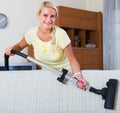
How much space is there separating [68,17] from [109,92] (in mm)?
3360

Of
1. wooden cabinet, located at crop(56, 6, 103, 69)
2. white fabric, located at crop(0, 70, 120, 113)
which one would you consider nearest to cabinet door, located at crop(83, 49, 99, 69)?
wooden cabinet, located at crop(56, 6, 103, 69)

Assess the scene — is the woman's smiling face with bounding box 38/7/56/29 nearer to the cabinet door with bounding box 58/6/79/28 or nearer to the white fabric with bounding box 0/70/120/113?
the white fabric with bounding box 0/70/120/113

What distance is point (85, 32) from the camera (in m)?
5.50

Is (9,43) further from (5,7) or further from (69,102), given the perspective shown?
(69,102)

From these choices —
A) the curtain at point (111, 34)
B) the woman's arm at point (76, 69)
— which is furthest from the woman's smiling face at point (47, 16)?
the curtain at point (111, 34)

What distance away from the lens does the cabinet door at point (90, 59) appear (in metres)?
5.20

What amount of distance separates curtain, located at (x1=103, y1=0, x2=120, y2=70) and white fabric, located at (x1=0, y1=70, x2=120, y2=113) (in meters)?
3.42

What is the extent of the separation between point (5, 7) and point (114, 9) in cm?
203

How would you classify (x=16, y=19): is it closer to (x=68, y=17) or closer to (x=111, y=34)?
(x=68, y=17)

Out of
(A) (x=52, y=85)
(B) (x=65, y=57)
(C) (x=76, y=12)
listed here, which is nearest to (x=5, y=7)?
(C) (x=76, y=12)

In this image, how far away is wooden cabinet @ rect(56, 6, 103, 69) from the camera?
16.5 feet

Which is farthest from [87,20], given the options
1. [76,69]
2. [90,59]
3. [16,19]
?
[76,69]

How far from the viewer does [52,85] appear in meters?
1.81

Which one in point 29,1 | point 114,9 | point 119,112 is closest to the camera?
point 119,112
